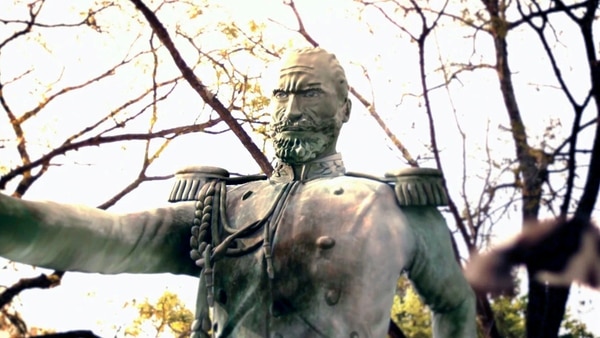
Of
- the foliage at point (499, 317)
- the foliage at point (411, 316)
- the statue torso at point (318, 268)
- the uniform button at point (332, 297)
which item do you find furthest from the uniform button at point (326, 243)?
the foliage at point (411, 316)

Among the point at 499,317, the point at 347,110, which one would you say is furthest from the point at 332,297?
the point at 499,317

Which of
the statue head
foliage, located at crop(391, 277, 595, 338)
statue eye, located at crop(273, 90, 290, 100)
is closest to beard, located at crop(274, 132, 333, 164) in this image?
the statue head

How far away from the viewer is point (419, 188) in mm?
3018

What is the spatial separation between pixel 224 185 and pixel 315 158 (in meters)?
0.27

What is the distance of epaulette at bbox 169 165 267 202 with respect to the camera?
311 centimetres

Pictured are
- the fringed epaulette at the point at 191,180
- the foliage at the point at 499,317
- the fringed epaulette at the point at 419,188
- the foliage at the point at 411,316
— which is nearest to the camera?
the fringed epaulette at the point at 419,188

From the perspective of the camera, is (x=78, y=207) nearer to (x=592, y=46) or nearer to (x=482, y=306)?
(x=482, y=306)

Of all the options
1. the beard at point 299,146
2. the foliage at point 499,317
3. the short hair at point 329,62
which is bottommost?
the foliage at point 499,317

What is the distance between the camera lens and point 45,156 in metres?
9.05

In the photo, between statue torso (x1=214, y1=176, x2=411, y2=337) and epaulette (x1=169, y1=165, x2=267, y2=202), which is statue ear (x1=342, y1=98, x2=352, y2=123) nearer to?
statue torso (x1=214, y1=176, x2=411, y2=337)

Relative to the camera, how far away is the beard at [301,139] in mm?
3025

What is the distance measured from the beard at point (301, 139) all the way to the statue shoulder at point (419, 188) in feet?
0.72

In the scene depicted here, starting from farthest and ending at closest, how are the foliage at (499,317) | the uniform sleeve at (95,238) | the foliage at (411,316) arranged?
the foliage at (411,316) < the foliage at (499,317) < the uniform sleeve at (95,238)

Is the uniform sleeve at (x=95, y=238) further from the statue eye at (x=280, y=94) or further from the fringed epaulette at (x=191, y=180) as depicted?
the statue eye at (x=280, y=94)
